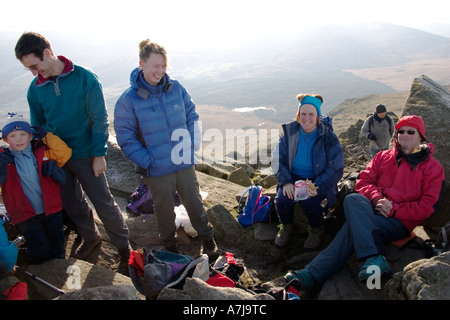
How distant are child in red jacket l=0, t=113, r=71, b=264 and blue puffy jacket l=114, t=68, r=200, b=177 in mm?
882

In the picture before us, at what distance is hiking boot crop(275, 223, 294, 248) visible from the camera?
18.5ft

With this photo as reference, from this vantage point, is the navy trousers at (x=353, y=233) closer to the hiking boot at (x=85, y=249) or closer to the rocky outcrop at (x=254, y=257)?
the rocky outcrop at (x=254, y=257)

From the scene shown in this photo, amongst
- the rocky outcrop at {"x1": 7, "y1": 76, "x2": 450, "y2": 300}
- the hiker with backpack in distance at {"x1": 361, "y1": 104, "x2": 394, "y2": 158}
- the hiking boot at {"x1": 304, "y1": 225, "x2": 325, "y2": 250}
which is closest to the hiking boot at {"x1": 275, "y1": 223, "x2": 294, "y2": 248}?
the rocky outcrop at {"x1": 7, "y1": 76, "x2": 450, "y2": 300}

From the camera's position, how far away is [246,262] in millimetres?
5660

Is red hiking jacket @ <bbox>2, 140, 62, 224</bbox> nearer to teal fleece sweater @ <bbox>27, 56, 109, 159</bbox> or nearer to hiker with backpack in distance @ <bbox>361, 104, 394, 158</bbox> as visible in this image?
teal fleece sweater @ <bbox>27, 56, 109, 159</bbox>

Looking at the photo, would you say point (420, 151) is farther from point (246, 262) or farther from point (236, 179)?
point (236, 179)

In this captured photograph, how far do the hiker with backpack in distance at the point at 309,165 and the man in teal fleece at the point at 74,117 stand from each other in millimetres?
2872

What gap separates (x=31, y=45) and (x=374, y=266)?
5.24 meters

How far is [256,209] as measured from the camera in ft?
20.7

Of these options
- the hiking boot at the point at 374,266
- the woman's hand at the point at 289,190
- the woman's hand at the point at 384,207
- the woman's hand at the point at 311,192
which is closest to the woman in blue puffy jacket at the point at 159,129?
the woman's hand at the point at 289,190

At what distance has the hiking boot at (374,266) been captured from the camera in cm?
407

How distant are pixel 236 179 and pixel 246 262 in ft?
16.7

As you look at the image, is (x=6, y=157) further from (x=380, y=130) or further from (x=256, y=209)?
(x=380, y=130)
